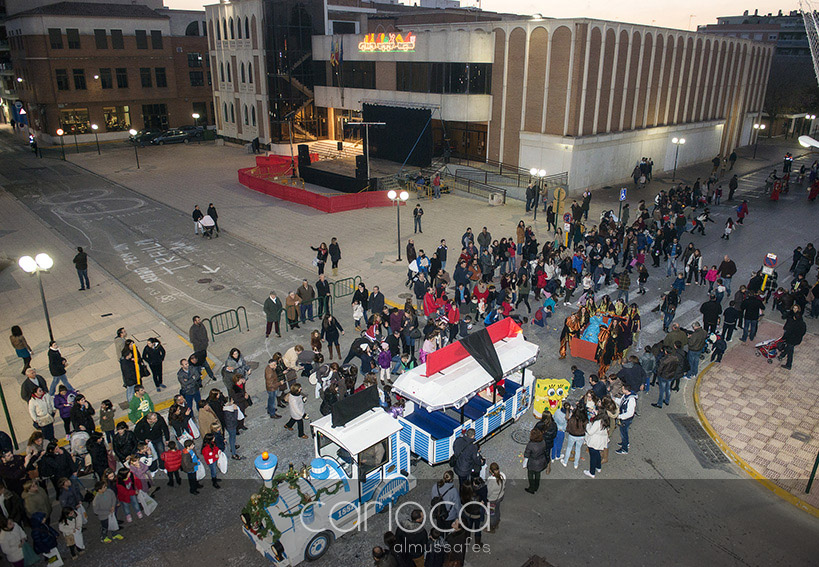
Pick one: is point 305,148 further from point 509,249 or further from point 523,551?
point 523,551

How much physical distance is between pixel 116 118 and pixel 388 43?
36149 mm

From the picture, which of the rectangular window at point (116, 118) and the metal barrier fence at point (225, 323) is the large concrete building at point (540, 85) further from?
the metal barrier fence at point (225, 323)

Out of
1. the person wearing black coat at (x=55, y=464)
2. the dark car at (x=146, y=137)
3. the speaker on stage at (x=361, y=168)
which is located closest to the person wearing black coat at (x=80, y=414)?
the person wearing black coat at (x=55, y=464)

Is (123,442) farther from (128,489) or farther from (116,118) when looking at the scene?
(116,118)

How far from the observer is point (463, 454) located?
10.2 m

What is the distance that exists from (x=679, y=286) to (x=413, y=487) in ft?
38.5

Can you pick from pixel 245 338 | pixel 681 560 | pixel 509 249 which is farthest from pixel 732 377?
pixel 245 338

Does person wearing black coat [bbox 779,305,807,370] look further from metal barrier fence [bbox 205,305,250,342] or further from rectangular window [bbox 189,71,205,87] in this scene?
rectangular window [bbox 189,71,205,87]

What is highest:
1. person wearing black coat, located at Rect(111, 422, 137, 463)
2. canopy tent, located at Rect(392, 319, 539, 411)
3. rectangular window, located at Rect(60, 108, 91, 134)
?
rectangular window, located at Rect(60, 108, 91, 134)

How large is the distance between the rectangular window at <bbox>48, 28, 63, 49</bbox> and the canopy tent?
203ft

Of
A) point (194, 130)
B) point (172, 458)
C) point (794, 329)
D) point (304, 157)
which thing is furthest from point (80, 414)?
point (194, 130)

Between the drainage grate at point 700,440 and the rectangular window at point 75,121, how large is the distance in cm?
6394

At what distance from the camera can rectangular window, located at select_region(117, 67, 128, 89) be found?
2373 inches

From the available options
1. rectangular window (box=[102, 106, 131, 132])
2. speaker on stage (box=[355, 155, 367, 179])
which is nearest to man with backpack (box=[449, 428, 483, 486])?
speaker on stage (box=[355, 155, 367, 179])
